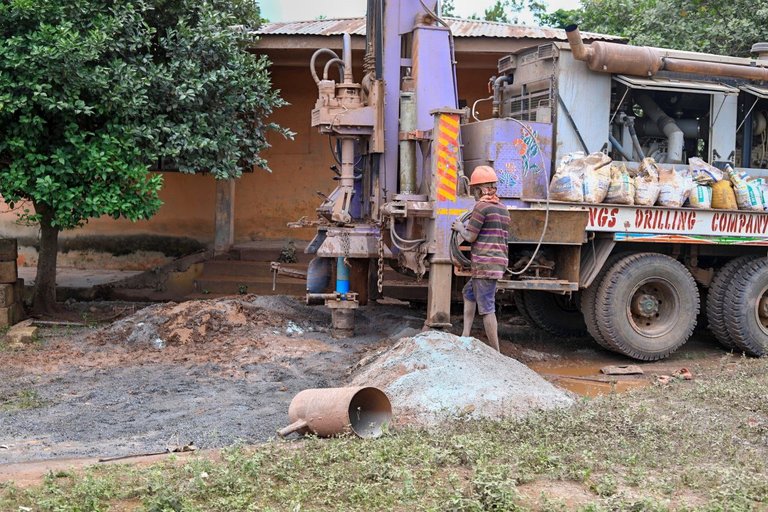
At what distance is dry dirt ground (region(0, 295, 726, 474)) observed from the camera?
18.8 ft

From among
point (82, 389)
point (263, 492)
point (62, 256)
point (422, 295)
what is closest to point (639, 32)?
point (422, 295)

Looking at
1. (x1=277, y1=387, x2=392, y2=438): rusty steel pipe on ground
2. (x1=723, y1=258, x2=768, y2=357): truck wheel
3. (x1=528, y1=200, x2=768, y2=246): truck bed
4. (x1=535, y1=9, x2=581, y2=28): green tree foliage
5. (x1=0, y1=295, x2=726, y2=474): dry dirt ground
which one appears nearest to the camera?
(x1=277, y1=387, x2=392, y2=438): rusty steel pipe on ground

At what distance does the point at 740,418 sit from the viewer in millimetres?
6102

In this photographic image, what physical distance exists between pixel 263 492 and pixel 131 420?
6.95ft

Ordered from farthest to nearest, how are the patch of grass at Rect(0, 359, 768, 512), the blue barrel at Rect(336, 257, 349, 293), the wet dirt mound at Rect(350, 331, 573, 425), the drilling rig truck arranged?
the blue barrel at Rect(336, 257, 349, 293) < the drilling rig truck < the wet dirt mound at Rect(350, 331, 573, 425) < the patch of grass at Rect(0, 359, 768, 512)

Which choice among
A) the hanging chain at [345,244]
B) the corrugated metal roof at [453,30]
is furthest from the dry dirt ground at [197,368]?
the corrugated metal roof at [453,30]

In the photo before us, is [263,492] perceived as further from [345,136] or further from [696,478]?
[345,136]

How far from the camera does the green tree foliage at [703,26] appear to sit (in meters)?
14.2

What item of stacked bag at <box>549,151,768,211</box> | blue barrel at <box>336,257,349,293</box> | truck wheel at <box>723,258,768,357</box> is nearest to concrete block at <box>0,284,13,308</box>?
blue barrel at <box>336,257,349,293</box>

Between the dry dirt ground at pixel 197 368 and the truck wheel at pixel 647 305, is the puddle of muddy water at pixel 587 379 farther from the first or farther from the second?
the truck wheel at pixel 647 305

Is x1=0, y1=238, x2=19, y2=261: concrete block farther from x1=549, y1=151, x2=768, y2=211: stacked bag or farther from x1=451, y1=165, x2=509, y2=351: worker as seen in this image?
x1=549, y1=151, x2=768, y2=211: stacked bag

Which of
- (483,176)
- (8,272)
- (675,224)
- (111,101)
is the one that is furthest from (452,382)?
(8,272)

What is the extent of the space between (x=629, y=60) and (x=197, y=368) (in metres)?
5.07

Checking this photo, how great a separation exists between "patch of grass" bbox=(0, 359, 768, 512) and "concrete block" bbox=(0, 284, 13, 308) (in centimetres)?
530
